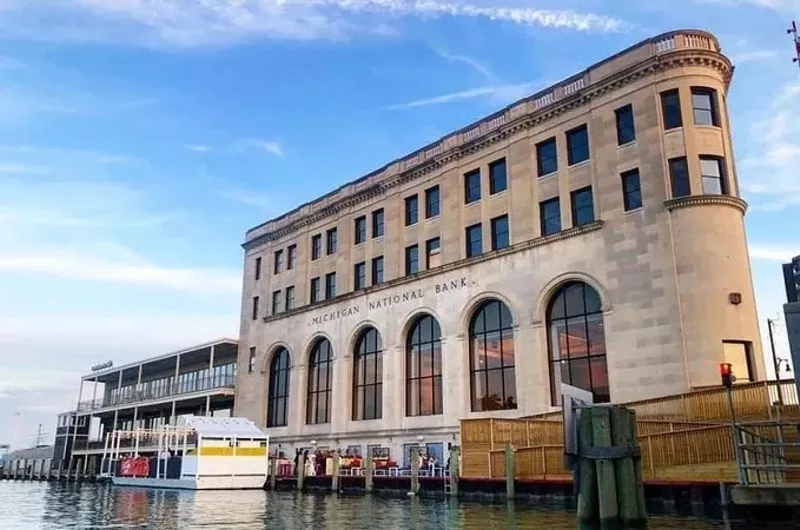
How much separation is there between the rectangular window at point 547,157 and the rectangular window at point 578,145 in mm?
767

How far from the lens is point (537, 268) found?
33.7 metres

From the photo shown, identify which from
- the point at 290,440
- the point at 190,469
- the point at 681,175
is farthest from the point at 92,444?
the point at 681,175

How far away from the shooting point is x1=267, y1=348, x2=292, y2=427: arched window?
48.7 meters

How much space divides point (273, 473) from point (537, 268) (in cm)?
1852

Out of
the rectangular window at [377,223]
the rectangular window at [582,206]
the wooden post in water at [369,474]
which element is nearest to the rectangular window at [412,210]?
the rectangular window at [377,223]

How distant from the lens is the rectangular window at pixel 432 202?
4098cm

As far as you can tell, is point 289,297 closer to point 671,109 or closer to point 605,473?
point 671,109

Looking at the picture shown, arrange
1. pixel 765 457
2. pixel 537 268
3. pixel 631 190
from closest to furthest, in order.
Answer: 1. pixel 765 457
2. pixel 631 190
3. pixel 537 268

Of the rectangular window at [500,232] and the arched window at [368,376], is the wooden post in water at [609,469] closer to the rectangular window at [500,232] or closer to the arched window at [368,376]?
the rectangular window at [500,232]

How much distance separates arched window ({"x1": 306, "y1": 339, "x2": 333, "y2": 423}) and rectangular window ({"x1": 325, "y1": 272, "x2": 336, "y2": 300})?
320 centimetres

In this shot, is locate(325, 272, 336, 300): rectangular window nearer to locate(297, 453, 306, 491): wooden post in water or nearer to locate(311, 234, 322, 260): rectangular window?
locate(311, 234, 322, 260): rectangular window

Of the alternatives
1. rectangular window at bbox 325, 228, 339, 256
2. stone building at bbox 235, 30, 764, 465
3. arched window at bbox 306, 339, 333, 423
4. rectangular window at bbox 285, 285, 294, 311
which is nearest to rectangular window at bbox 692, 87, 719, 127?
stone building at bbox 235, 30, 764, 465

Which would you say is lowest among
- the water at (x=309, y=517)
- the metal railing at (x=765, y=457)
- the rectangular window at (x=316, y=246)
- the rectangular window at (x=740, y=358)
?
the water at (x=309, y=517)

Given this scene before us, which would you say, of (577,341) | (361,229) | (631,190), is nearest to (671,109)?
(631,190)
